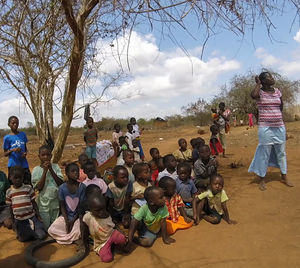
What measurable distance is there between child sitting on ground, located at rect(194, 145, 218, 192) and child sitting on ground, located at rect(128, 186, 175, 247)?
110cm

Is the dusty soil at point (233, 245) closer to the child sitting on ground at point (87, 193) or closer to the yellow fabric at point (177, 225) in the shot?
the yellow fabric at point (177, 225)

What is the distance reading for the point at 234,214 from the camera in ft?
12.7

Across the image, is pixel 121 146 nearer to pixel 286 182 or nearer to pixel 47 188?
pixel 47 188

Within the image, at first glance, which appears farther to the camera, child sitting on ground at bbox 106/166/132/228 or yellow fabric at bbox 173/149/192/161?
yellow fabric at bbox 173/149/192/161

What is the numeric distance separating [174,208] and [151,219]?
0.55 m

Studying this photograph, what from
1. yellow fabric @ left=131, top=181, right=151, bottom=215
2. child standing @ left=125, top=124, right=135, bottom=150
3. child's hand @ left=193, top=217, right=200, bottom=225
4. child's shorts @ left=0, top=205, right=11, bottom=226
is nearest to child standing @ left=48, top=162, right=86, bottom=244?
yellow fabric @ left=131, top=181, right=151, bottom=215

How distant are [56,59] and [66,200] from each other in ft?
11.3

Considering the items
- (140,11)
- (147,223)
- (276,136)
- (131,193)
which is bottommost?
(147,223)

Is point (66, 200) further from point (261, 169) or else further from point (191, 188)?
point (261, 169)

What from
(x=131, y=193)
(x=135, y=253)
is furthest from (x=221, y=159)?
(x=135, y=253)

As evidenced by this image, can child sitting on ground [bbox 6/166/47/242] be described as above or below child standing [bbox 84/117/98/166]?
below

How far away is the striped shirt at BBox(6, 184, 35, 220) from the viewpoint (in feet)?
11.7

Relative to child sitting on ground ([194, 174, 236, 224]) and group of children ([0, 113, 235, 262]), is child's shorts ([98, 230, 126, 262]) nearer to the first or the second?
group of children ([0, 113, 235, 262])

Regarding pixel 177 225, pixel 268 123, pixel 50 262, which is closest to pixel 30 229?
pixel 50 262
